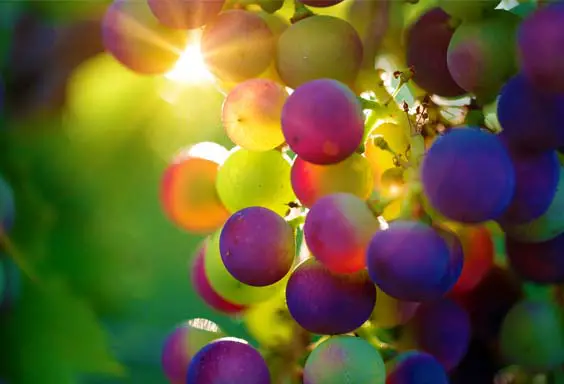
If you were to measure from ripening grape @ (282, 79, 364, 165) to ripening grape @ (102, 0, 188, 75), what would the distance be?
6.1 inches

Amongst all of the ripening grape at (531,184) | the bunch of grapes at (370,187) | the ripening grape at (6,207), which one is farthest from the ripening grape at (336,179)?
the ripening grape at (6,207)

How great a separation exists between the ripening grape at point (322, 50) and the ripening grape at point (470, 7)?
8 cm

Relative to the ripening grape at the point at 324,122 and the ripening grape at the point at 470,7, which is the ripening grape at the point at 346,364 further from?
the ripening grape at the point at 470,7

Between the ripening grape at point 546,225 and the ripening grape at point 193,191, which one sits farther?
the ripening grape at point 193,191

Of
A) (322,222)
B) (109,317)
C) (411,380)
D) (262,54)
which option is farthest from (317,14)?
(109,317)

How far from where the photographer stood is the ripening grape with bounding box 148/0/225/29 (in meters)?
0.62

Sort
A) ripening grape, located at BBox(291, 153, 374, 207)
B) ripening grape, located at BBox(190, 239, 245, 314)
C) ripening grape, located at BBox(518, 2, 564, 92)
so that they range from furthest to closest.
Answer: ripening grape, located at BBox(190, 239, 245, 314) → ripening grape, located at BBox(291, 153, 374, 207) → ripening grape, located at BBox(518, 2, 564, 92)

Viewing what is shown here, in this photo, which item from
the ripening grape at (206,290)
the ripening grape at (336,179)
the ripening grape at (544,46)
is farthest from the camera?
the ripening grape at (206,290)

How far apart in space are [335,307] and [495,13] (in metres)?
0.23

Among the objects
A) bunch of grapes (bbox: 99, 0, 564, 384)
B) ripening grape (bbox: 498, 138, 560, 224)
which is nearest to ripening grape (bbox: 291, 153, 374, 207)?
bunch of grapes (bbox: 99, 0, 564, 384)

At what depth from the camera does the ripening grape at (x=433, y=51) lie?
2.02 feet

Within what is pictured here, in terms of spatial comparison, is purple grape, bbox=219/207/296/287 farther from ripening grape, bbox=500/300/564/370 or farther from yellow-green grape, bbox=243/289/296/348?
ripening grape, bbox=500/300/564/370

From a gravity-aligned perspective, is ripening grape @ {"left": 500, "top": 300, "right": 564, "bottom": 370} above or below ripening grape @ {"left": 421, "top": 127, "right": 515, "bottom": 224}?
below

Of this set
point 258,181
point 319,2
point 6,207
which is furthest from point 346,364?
point 6,207
